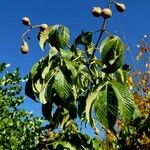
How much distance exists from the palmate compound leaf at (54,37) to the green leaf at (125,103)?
1.88 feet

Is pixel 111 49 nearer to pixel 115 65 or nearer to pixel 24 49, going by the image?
pixel 115 65

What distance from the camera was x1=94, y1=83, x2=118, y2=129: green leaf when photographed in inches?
101

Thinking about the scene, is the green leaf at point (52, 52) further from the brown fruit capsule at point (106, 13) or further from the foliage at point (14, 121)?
the foliage at point (14, 121)

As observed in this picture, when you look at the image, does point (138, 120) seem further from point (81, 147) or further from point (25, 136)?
point (25, 136)

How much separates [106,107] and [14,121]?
796 cm

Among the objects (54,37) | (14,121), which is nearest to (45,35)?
(54,37)

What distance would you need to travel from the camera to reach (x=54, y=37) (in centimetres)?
320

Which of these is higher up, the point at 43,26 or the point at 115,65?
the point at 43,26

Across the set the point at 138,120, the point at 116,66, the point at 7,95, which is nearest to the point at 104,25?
the point at 116,66

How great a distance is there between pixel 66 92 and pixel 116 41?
494 millimetres

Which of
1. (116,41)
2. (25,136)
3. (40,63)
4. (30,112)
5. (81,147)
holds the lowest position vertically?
(81,147)

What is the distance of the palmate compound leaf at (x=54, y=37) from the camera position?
3191 millimetres

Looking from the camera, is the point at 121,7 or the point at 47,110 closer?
the point at 121,7

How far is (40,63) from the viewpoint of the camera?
10.8 ft
